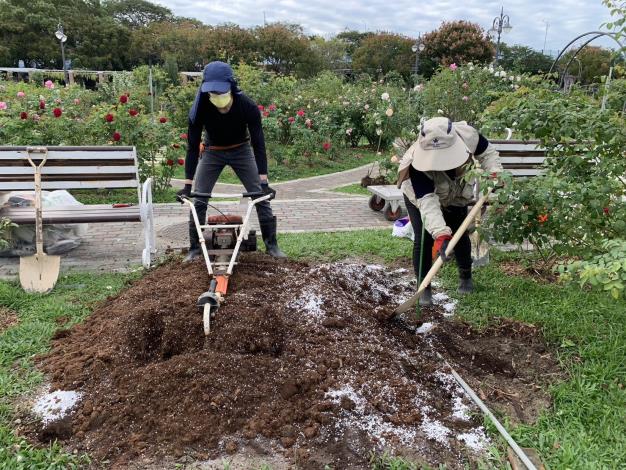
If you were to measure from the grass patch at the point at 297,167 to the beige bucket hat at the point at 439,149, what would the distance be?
6259mm

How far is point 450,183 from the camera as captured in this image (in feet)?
13.3

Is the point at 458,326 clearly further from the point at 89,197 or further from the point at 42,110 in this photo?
the point at 42,110

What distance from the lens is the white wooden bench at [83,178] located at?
206 inches

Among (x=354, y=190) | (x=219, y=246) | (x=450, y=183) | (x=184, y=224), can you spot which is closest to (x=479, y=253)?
(x=450, y=183)

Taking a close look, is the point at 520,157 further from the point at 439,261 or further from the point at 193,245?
the point at 193,245

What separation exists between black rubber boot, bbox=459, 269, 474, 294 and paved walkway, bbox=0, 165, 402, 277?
2.43 m

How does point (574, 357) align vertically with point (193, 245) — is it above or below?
below

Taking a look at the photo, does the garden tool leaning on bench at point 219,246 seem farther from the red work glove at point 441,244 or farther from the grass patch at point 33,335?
the red work glove at point 441,244

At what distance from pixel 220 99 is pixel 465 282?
8.90ft

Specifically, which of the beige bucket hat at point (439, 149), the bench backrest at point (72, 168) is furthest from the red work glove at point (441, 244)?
the bench backrest at point (72, 168)

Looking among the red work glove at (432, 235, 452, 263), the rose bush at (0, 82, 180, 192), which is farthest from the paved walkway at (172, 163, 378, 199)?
the red work glove at (432, 235, 452, 263)

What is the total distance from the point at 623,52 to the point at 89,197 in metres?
7.25

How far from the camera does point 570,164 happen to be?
383 centimetres

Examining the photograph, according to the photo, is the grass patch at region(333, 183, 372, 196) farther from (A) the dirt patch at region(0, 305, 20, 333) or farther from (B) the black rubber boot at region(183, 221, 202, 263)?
(A) the dirt patch at region(0, 305, 20, 333)
